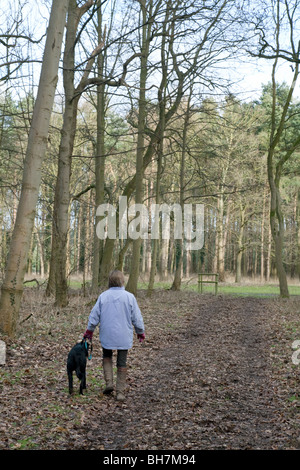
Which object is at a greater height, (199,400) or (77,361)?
(77,361)

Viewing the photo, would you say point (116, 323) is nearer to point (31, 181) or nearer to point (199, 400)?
point (199, 400)

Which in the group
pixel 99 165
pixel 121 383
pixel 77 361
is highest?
pixel 99 165

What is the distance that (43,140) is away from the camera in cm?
959

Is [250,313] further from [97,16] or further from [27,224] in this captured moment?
[97,16]

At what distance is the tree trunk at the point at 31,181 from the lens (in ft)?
30.8

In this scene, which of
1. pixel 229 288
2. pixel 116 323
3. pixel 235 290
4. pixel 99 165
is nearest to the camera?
pixel 116 323

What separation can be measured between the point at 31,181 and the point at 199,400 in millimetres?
5146

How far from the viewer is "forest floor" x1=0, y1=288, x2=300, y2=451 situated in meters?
5.24

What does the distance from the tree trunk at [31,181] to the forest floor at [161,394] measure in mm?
753

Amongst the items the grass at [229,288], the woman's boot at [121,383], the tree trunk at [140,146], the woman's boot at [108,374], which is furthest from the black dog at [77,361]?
the grass at [229,288]

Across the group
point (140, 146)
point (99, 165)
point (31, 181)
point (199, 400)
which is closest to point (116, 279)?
point (199, 400)

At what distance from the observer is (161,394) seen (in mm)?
7102
